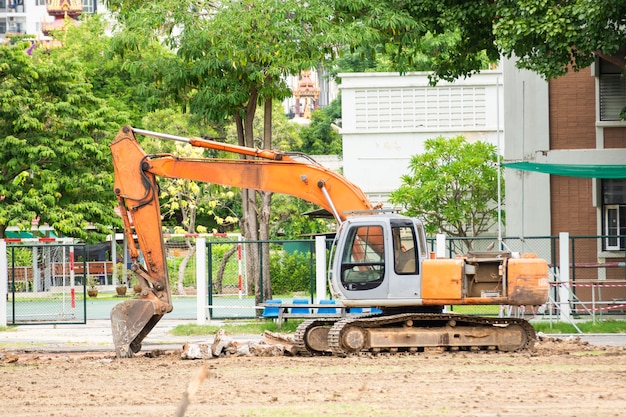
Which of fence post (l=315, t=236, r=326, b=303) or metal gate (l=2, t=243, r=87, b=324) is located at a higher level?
fence post (l=315, t=236, r=326, b=303)

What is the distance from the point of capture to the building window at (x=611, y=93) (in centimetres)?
2842

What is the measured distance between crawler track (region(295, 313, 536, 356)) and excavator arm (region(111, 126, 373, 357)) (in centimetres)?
183

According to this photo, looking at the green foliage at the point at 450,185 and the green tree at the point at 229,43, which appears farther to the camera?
the green foliage at the point at 450,185

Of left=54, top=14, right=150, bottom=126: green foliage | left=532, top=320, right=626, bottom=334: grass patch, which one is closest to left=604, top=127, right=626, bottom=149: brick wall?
left=532, top=320, right=626, bottom=334: grass patch

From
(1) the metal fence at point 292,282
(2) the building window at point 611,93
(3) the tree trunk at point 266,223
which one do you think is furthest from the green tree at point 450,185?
(3) the tree trunk at point 266,223

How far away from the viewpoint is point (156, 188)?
19250 millimetres

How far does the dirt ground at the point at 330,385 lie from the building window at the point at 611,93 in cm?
1040

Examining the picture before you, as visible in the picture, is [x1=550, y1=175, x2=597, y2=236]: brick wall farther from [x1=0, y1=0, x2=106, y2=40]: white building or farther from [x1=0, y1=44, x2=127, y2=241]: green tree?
[x1=0, y1=0, x2=106, y2=40]: white building

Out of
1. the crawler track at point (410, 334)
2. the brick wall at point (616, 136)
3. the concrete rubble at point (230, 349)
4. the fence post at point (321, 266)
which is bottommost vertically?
the concrete rubble at point (230, 349)

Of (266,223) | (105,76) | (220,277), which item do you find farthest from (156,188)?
(105,76)

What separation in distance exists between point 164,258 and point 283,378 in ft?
14.1

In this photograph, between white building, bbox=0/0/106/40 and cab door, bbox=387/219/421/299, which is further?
white building, bbox=0/0/106/40

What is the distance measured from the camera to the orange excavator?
60.4ft

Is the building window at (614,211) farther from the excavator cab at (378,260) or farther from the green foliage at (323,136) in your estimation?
the green foliage at (323,136)
